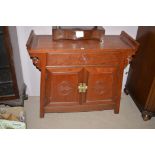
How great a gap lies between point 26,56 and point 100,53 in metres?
0.86

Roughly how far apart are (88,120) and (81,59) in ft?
2.33

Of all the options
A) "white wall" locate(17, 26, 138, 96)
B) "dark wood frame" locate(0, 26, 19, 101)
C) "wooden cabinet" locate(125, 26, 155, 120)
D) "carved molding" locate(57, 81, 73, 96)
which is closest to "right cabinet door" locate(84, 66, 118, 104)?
"carved molding" locate(57, 81, 73, 96)

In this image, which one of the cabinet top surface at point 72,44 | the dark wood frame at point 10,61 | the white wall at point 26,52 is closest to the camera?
the dark wood frame at point 10,61

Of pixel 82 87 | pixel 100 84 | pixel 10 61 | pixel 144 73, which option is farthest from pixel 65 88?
pixel 144 73

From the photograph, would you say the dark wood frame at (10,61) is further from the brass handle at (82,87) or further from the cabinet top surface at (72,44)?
the brass handle at (82,87)

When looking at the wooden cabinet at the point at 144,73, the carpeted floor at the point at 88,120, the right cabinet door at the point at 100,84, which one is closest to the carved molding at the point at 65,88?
the right cabinet door at the point at 100,84

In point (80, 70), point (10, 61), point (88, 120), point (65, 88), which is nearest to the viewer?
point (10, 61)

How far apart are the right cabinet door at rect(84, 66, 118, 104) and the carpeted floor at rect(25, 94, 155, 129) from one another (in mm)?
189

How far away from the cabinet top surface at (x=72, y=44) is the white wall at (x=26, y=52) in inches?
3.6

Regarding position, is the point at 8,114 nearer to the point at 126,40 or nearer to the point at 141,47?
the point at 126,40

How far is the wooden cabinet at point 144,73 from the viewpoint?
2.00m

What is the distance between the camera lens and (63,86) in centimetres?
203

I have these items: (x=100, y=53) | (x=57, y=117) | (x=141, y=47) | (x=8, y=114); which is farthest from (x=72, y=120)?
(x=141, y=47)

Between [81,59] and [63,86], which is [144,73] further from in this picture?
[63,86]
